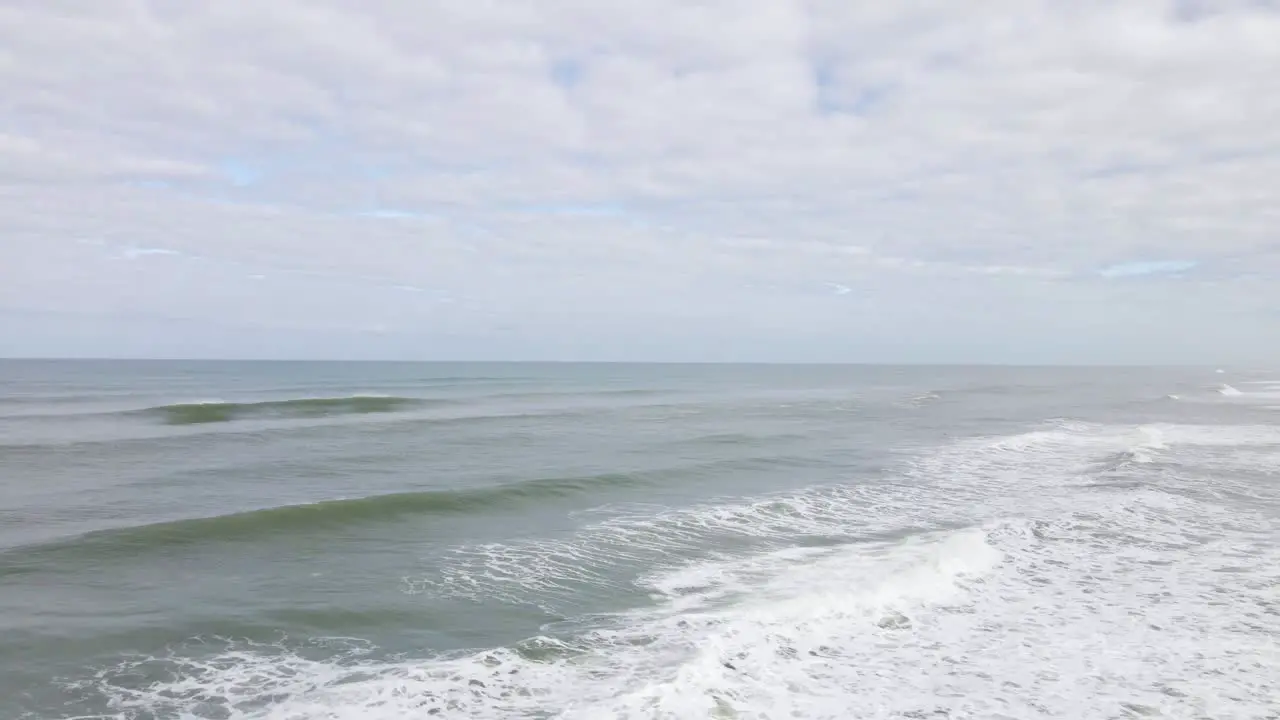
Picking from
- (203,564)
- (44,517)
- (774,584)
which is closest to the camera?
(774,584)

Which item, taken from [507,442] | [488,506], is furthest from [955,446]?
[488,506]

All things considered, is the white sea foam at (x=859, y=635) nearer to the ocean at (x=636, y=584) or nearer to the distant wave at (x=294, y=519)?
the ocean at (x=636, y=584)

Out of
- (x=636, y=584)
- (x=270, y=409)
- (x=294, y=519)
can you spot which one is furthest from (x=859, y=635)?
(x=270, y=409)

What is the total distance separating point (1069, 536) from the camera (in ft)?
42.8

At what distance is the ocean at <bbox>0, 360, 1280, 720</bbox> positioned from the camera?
7.25 metres

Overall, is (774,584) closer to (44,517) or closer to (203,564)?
(203,564)

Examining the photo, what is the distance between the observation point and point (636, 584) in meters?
10.7

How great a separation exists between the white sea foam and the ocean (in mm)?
46

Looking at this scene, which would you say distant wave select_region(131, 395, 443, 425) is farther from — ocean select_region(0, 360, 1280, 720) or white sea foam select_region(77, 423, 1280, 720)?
white sea foam select_region(77, 423, 1280, 720)

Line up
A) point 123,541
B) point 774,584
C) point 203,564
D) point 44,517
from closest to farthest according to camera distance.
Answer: point 774,584
point 203,564
point 123,541
point 44,517

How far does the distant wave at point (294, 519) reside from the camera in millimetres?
12539

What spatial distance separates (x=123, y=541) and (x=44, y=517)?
3.44 meters

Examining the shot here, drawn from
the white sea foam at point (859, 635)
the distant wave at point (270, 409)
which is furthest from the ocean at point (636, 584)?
the distant wave at point (270, 409)

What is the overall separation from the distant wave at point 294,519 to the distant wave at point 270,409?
20.9 meters
